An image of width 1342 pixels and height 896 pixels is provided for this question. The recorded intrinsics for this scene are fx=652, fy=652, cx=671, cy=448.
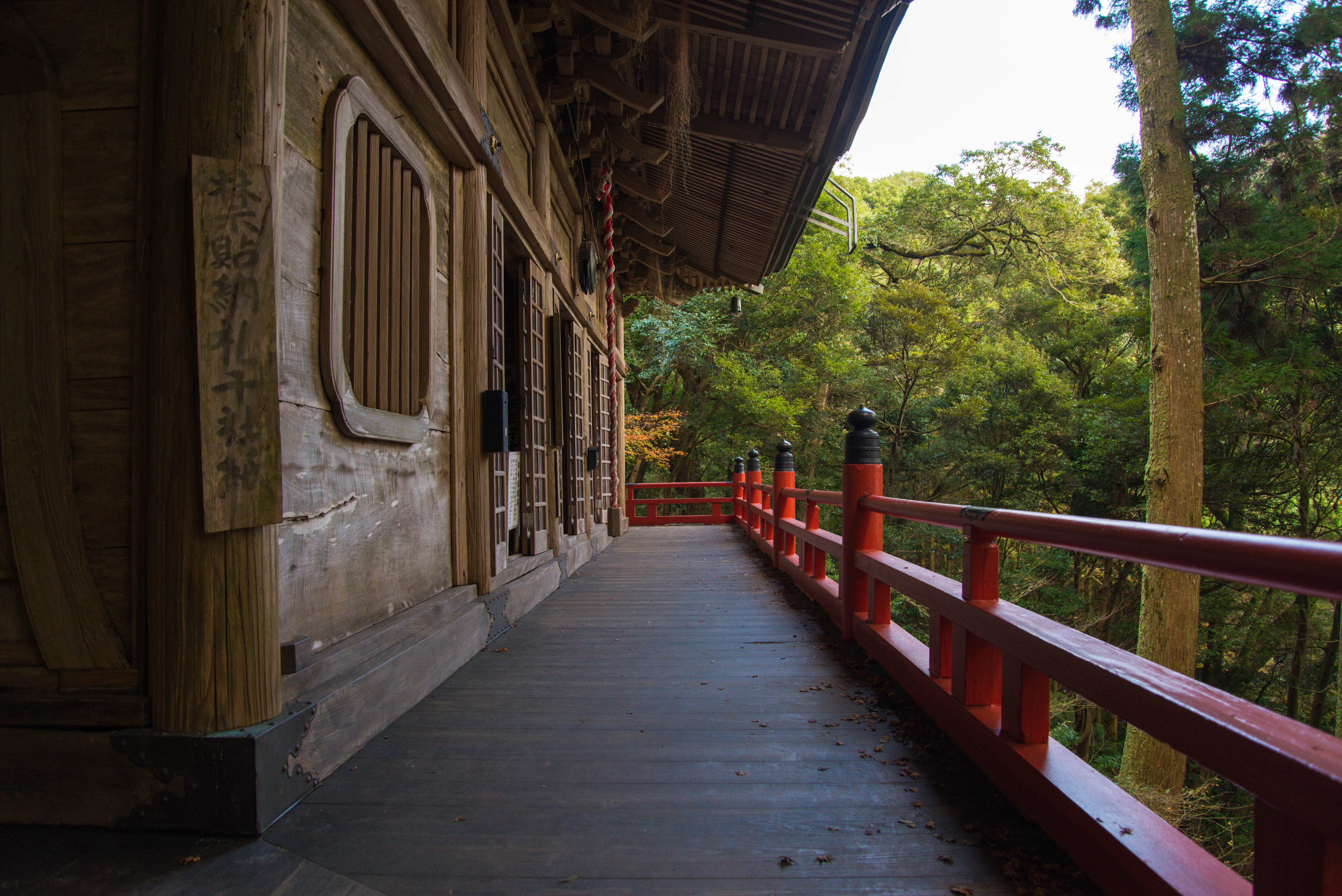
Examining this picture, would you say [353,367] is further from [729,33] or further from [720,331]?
[720,331]

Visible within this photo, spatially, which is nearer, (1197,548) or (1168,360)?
(1197,548)

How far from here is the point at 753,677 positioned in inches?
109

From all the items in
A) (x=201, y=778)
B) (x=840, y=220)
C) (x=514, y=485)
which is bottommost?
(x=201, y=778)

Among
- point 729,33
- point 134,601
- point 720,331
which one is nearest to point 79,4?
point 134,601

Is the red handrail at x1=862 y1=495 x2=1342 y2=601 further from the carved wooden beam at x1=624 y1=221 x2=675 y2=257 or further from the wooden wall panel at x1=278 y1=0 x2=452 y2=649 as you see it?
the carved wooden beam at x1=624 y1=221 x2=675 y2=257

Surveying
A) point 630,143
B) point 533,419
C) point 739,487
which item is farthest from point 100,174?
point 739,487

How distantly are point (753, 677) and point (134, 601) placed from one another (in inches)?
83.5

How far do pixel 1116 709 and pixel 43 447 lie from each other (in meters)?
2.42

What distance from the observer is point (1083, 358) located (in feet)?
49.4

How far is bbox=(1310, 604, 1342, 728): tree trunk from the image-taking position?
8.59 meters

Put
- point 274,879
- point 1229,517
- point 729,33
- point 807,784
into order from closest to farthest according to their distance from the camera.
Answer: point 274,879 < point 807,784 < point 729,33 < point 1229,517

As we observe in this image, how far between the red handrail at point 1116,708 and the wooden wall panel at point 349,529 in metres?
1.87

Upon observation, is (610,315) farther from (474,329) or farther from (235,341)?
(235,341)

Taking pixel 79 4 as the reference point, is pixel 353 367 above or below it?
below
